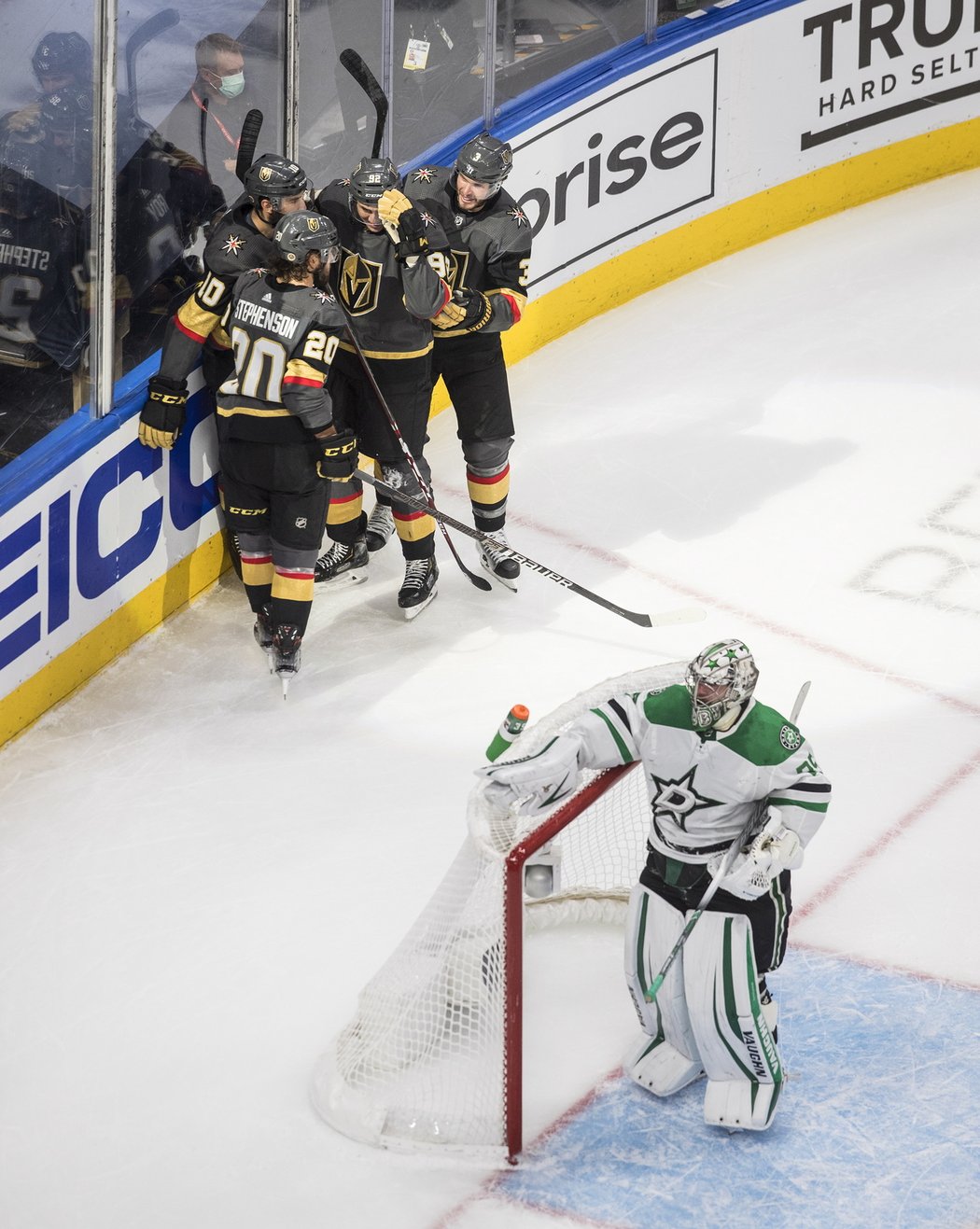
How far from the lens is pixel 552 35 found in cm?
692

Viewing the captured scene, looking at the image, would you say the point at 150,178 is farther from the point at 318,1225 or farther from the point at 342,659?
the point at 318,1225

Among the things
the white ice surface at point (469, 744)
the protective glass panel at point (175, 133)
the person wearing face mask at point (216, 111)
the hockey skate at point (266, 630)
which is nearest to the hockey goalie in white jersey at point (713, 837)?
the white ice surface at point (469, 744)

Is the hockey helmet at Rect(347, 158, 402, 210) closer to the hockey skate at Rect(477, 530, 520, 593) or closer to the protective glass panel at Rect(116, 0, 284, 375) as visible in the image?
the protective glass panel at Rect(116, 0, 284, 375)

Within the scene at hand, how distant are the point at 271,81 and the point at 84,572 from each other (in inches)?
68.5

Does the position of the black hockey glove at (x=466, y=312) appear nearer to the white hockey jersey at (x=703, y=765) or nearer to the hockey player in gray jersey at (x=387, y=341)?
the hockey player in gray jersey at (x=387, y=341)

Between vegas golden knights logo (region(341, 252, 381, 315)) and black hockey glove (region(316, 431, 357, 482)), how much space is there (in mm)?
474

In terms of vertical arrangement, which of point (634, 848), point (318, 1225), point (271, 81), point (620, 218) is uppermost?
point (271, 81)

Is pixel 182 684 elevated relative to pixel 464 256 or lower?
lower

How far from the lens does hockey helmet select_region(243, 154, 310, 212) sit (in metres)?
5.18

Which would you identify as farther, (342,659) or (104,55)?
(342,659)

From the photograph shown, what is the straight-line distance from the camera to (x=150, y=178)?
534cm

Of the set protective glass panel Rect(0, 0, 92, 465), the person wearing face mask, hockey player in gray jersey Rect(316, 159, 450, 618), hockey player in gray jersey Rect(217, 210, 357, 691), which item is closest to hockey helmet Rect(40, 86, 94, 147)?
protective glass panel Rect(0, 0, 92, 465)

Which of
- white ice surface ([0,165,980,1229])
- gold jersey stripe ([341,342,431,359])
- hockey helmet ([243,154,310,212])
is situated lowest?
white ice surface ([0,165,980,1229])

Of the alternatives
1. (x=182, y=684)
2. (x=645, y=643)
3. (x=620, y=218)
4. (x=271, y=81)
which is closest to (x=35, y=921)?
(x=182, y=684)
